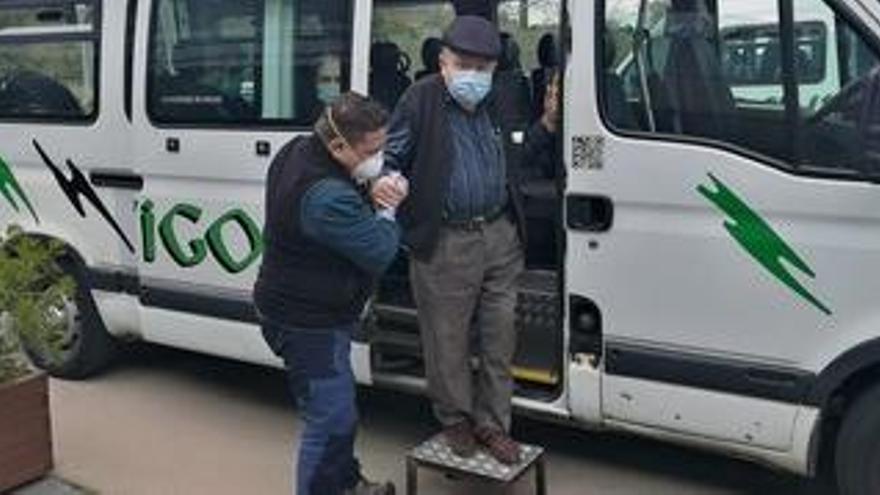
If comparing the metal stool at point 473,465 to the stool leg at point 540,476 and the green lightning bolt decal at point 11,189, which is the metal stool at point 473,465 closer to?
the stool leg at point 540,476

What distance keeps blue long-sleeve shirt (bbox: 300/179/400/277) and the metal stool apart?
3.17 feet

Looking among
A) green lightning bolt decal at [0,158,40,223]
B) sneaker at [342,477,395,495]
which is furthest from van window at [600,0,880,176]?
→ green lightning bolt decal at [0,158,40,223]

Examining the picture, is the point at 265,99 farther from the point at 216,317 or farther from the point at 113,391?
the point at 113,391

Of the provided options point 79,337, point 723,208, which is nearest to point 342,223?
point 723,208

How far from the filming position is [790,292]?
4.40m

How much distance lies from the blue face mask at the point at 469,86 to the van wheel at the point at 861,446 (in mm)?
1670

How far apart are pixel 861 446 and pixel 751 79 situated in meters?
1.27

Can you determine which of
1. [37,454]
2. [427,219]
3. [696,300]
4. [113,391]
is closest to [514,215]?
[427,219]

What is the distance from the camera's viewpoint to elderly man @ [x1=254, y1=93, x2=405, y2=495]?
14.1 ft

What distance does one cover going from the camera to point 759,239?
174 inches

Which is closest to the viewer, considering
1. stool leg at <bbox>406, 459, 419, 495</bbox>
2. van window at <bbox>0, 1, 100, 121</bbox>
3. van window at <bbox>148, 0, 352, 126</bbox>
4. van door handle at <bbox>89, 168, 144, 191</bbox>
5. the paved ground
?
stool leg at <bbox>406, 459, 419, 495</bbox>

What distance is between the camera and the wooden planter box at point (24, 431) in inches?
204

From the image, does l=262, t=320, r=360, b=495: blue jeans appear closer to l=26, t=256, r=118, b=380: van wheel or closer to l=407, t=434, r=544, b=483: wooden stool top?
l=407, t=434, r=544, b=483: wooden stool top

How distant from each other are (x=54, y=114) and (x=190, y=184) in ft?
3.62
